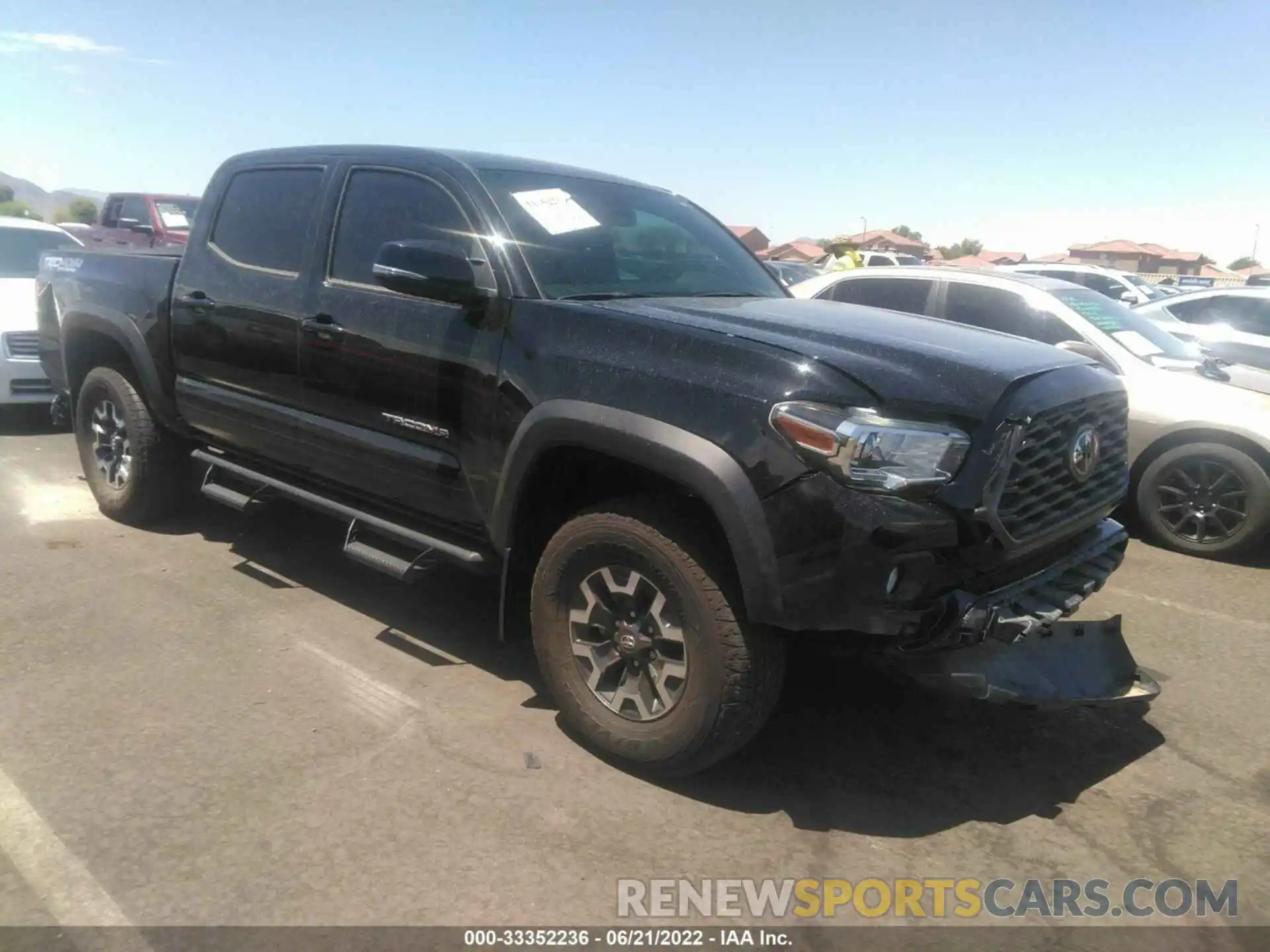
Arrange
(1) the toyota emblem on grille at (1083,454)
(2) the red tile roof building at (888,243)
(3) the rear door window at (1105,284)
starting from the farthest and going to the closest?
(2) the red tile roof building at (888,243) → (3) the rear door window at (1105,284) → (1) the toyota emblem on grille at (1083,454)

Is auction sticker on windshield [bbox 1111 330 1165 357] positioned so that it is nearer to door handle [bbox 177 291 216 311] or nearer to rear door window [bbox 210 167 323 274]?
rear door window [bbox 210 167 323 274]

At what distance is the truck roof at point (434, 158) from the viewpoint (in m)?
3.89

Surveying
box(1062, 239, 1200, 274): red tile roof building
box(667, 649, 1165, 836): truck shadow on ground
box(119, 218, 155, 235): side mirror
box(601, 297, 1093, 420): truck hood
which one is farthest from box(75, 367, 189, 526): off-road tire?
box(1062, 239, 1200, 274): red tile roof building

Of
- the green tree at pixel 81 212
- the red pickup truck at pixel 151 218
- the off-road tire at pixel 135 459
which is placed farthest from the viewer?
the green tree at pixel 81 212

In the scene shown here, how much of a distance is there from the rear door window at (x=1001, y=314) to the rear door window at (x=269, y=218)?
429cm

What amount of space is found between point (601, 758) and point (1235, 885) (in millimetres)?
1917

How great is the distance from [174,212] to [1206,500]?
15.8 metres

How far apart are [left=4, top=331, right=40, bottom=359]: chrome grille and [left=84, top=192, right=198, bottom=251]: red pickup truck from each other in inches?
310

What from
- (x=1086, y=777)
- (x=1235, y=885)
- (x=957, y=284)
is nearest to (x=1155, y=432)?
(x=957, y=284)

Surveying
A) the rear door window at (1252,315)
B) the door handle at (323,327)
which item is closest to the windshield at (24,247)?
the door handle at (323,327)

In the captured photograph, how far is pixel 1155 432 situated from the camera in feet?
19.8

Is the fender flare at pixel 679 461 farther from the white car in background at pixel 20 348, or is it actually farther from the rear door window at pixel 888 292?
the white car in background at pixel 20 348

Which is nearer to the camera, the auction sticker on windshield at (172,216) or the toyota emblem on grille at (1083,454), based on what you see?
the toyota emblem on grille at (1083,454)

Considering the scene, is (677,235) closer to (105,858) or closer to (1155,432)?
(105,858)
